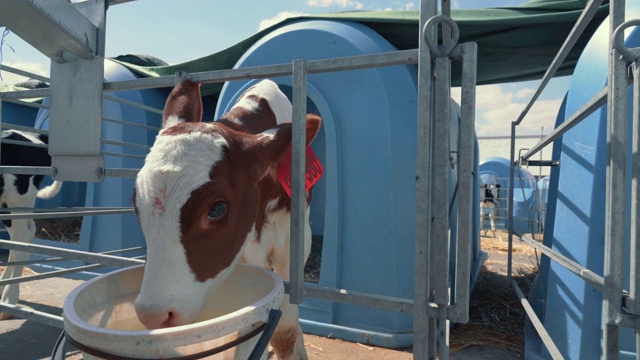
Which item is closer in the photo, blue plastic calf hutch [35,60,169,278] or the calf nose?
the calf nose

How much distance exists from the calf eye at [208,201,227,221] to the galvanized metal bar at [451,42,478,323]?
729 mm

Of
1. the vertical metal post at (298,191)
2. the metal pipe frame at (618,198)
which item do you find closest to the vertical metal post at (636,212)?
the metal pipe frame at (618,198)

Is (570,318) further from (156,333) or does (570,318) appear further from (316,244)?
(316,244)

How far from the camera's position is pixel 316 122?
1.79 meters

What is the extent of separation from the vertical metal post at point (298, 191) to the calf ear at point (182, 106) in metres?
0.83

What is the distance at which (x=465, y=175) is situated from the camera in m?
1.07

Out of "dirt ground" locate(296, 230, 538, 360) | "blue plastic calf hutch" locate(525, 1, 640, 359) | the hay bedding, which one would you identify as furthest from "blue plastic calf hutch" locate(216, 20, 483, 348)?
"blue plastic calf hutch" locate(525, 1, 640, 359)

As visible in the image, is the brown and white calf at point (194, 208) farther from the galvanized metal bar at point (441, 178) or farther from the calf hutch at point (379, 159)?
the galvanized metal bar at point (441, 178)

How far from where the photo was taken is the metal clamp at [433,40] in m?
1.01

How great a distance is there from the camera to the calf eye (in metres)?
1.22

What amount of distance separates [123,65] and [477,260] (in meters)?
5.22

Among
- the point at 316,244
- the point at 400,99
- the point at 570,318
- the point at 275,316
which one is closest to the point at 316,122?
the point at 275,316

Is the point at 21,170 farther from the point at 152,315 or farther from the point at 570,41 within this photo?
the point at 570,41

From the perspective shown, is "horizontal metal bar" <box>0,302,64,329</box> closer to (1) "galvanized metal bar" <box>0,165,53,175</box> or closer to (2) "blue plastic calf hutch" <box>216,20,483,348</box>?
(1) "galvanized metal bar" <box>0,165,53,175</box>
